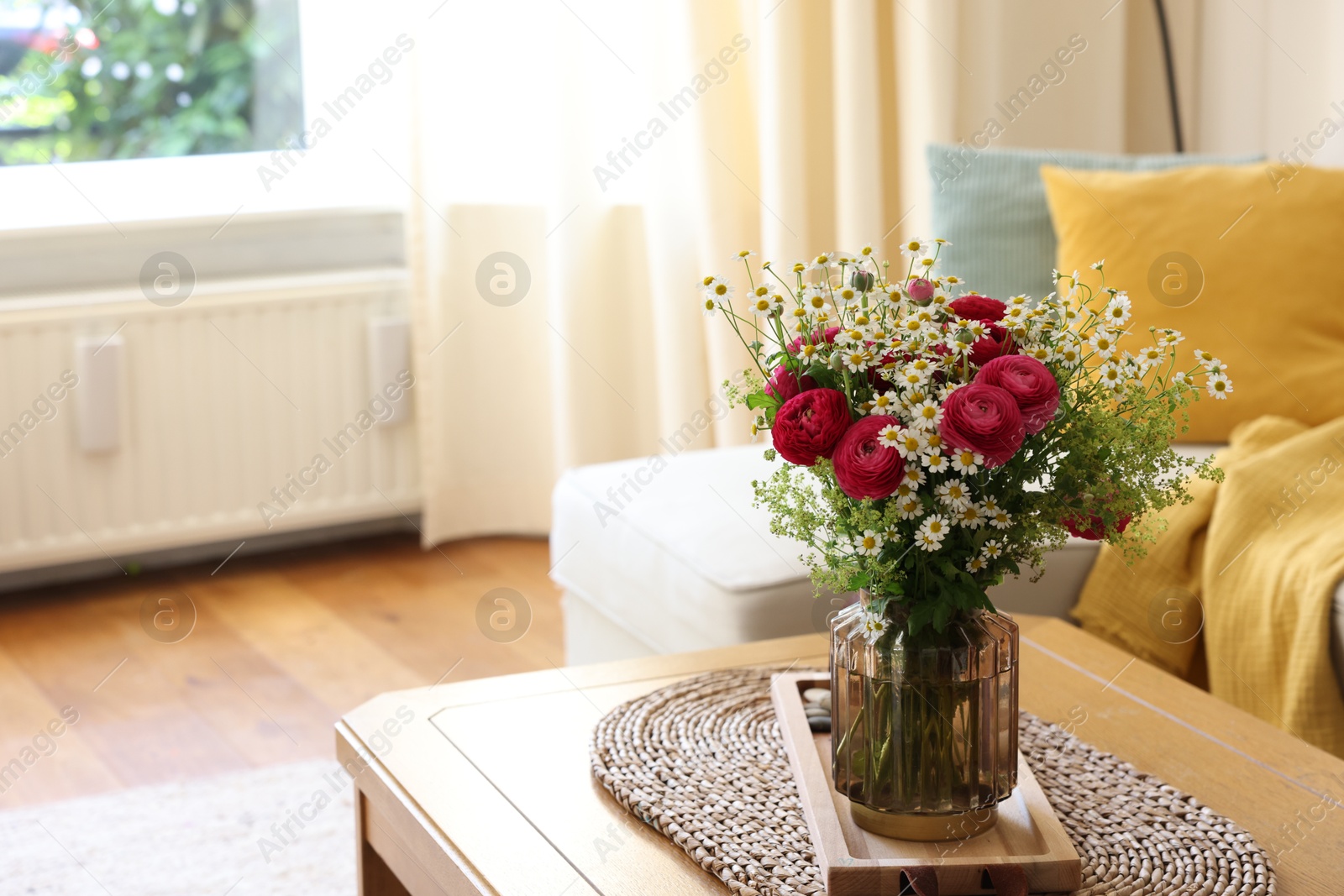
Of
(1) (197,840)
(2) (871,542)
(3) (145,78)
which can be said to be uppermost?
(3) (145,78)

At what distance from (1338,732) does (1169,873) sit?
68cm

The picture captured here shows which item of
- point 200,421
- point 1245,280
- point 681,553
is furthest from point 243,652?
point 1245,280

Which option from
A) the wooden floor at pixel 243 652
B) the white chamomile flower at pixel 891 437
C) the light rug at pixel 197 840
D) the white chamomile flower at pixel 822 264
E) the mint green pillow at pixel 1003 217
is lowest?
the light rug at pixel 197 840

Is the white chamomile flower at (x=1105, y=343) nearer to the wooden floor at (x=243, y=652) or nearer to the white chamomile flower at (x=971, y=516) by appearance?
the white chamomile flower at (x=971, y=516)

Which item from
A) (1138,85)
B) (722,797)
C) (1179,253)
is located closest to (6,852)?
(722,797)

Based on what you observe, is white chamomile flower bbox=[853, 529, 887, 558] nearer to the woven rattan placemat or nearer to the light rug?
the woven rattan placemat

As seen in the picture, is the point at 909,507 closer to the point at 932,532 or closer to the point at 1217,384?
the point at 932,532

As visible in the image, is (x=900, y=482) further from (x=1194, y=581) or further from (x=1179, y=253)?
(x=1179, y=253)

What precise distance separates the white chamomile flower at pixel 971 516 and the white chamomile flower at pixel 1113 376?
0.39 ft

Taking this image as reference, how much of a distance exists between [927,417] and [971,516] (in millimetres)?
80

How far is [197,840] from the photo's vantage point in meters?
1.89

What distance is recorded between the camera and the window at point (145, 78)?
2.99 meters

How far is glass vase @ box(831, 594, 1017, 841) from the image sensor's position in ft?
3.20

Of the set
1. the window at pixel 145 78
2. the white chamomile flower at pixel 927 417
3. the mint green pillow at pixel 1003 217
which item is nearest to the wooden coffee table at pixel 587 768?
the white chamomile flower at pixel 927 417
